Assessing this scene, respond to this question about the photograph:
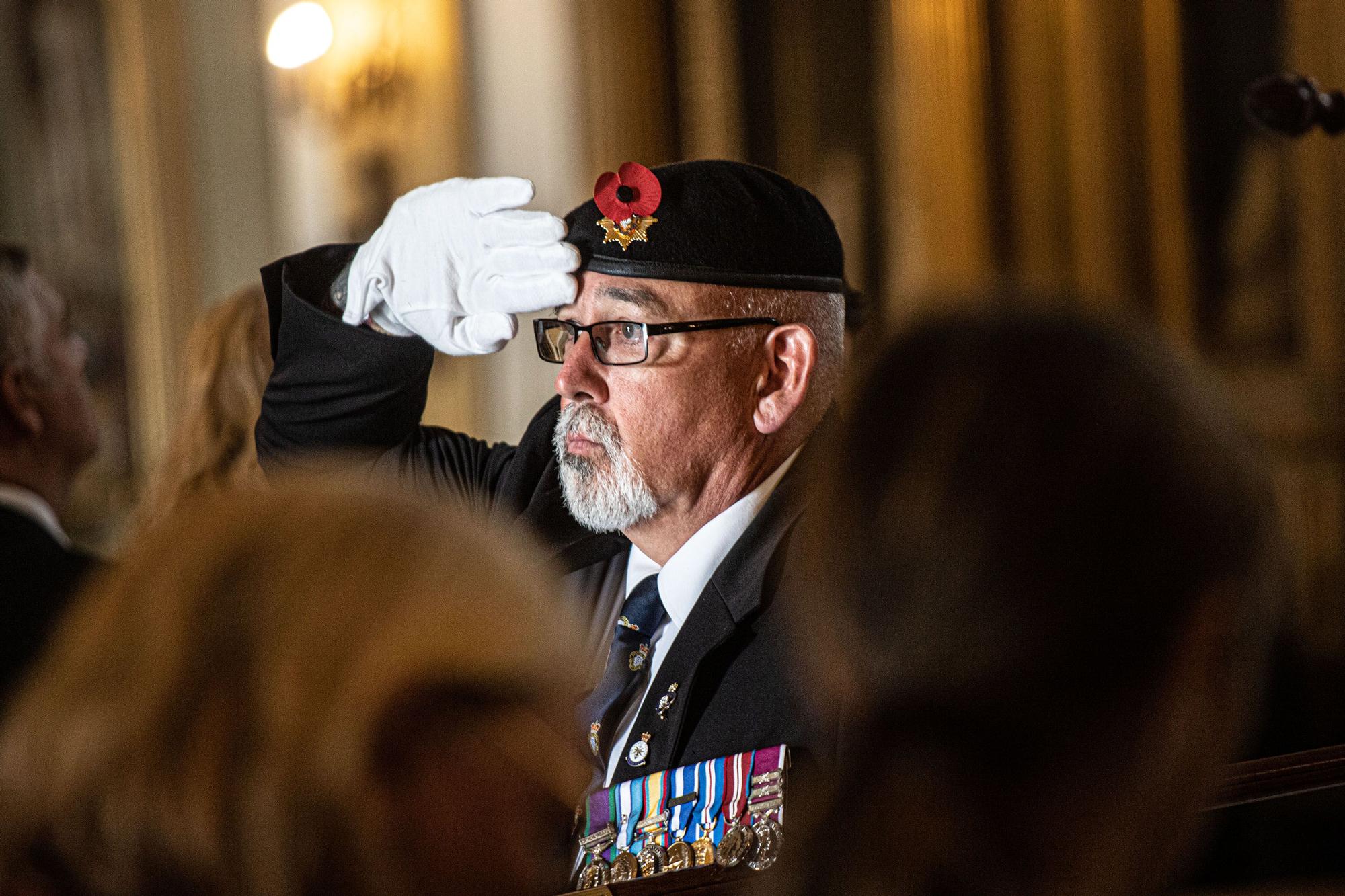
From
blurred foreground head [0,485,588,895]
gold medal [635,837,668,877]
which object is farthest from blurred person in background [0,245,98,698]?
blurred foreground head [0,485,588,895]

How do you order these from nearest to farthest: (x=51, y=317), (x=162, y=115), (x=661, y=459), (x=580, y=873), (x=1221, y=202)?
(x=580, y=873), (x=661, y=459), (x=51, y=317), (x=1221, y=202), (x=162, y=115)

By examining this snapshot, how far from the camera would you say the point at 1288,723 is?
3436 mm

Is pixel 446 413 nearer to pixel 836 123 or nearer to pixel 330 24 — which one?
pixel 330 24

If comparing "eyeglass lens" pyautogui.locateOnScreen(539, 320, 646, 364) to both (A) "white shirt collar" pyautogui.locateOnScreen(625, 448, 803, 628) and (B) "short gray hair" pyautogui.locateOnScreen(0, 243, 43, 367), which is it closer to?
(A) "white shirt collar" pyautogui.locateOnScreen(625, 448, 803, 628)

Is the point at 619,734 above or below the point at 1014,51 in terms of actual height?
below

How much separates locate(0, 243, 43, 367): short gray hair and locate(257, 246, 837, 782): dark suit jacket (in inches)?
15.7

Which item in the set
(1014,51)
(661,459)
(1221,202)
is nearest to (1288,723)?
(1221,202)

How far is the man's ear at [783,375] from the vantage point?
6.38 ft

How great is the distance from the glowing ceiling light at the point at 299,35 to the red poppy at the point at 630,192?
473 centimetres

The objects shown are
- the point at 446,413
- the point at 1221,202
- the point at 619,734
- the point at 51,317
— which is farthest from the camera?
the point at 446,413

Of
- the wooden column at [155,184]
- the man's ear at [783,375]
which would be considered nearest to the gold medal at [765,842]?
the man's ear at [783,375]

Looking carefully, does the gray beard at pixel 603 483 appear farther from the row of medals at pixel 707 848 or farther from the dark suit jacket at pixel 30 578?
the dark suit jacket at pixel 30 578

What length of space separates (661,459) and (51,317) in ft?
3.69

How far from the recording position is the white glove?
6.11 feet
